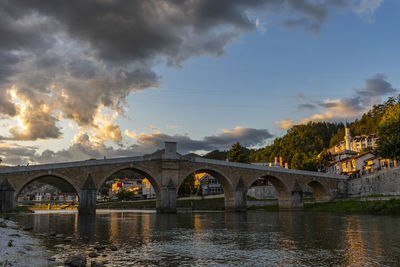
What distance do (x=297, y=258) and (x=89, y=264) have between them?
22.3 feet

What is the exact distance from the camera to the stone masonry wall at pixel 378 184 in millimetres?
41875

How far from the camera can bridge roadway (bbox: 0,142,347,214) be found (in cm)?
3422

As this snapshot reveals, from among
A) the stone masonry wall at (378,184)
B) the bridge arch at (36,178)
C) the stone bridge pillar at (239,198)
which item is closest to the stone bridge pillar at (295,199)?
the stone bridge pillar at (239,198)

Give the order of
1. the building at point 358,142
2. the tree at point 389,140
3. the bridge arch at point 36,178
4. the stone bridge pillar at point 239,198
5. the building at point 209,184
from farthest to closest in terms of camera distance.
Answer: the building at point 358,142
the building at point 209,184
the stone bridge pillar at point 239,198
the tree at point 389,140
the bridge arch at point 36,178

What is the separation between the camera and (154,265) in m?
10.1

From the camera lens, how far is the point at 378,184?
45.9m

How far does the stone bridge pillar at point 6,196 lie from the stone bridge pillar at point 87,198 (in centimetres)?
660

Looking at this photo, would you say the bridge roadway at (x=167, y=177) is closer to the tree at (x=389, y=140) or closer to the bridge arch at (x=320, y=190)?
the bridge arch at (x=320, y=190)

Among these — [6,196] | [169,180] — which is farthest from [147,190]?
[6,196]

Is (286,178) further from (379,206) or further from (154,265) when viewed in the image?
(154,265)

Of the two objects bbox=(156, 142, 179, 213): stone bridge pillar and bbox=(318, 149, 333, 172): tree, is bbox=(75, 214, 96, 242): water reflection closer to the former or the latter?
bbox=(156, 142, 179, 213): stone bridge pillar

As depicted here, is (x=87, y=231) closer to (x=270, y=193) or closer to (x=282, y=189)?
(x=282, y=189)

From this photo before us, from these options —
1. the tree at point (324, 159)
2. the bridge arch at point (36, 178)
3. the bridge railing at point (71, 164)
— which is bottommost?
the bridge arch at point (36, 178)

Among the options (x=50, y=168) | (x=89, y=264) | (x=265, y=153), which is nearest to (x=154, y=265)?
(x=89, y=264)
